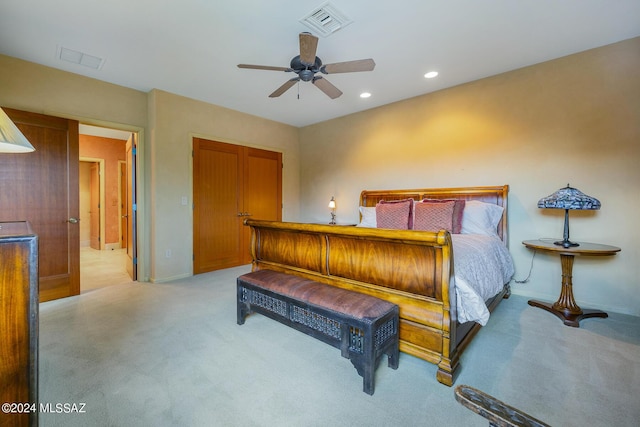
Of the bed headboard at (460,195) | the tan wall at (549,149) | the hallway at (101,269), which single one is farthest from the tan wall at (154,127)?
the tan wall at (549,149)

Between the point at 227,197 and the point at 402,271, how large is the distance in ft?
12.2

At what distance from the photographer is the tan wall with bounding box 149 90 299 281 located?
13.1 feet

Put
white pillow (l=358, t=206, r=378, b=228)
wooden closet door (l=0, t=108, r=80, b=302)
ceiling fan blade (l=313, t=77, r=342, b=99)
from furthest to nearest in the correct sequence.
Result: white pillow (l=358, t=206, r=378, b=228) < wooden closet door (l=0, t=108, r=80, b=302) < ceiling fan blade (l=313, t=77, r=342, b=99)

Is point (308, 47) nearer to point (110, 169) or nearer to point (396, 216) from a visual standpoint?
point (396, 216)

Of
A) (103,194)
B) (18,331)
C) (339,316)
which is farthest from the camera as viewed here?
(103,194)

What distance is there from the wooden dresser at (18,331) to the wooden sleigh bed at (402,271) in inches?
68.4

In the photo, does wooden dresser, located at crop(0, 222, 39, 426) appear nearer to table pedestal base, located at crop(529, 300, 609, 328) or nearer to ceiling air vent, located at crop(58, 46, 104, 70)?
ceiling air vent, located at crop(58, 46, 104, 70)

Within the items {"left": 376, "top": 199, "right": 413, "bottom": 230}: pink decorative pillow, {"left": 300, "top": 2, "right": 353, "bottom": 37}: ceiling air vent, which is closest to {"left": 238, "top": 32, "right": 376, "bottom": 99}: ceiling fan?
{"left": 300, "top": 2, "right": 353, "bottom": 37}: ceiling air vent

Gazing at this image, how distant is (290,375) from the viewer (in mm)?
1873

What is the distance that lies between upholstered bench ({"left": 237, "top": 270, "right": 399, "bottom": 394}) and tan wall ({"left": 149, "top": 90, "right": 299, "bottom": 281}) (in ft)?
7.76

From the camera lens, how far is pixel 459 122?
3896 millimetres

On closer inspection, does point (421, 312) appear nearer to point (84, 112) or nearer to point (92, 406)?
point (92, 406)

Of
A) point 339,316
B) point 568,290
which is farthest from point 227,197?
point 568,290

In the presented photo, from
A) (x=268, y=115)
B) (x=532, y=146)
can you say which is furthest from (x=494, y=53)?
(x=268, y=115)
